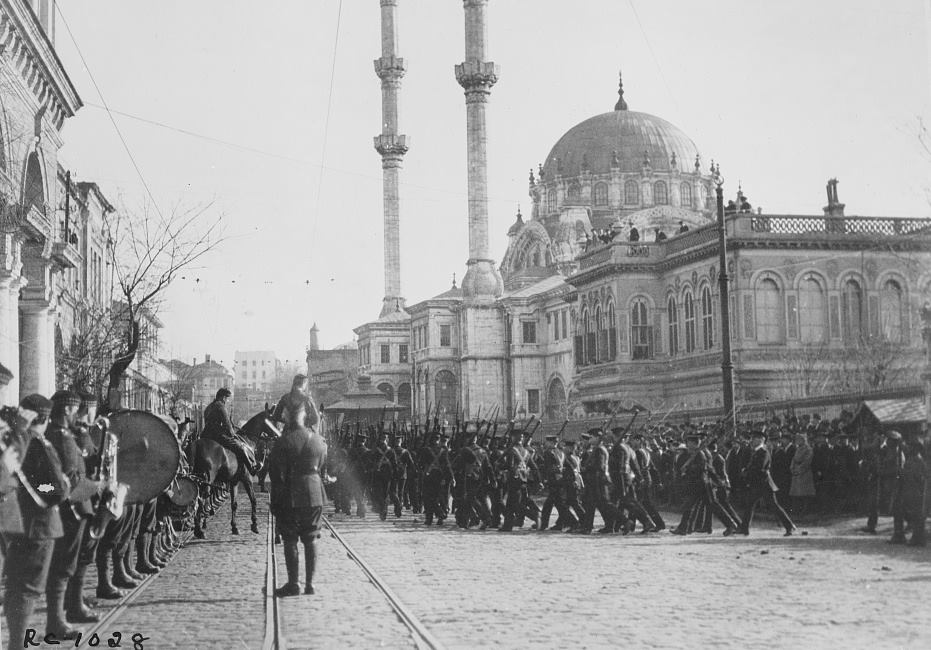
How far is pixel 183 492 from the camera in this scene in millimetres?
16344

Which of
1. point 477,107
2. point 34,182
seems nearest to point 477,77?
point 477,107

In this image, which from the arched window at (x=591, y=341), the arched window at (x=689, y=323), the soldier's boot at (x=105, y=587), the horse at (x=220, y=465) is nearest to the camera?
the soldier's boot at (x=105, y=587)

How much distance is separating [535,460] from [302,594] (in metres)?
12.7

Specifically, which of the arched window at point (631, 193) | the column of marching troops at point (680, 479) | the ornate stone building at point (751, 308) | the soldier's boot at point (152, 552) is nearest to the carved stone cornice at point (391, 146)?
the ornate stone building at point (751, 308)

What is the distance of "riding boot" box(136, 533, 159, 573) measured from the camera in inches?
538

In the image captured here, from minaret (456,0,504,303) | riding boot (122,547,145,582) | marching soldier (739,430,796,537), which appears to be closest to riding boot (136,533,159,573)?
riding boot (122,547,145,582)

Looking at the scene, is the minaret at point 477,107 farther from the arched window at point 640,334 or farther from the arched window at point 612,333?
the arched window at point 640,334

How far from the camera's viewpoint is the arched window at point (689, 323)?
48906 millimetres

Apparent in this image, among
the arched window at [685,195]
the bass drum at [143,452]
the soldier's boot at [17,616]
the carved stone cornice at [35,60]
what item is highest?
the arched window at [685,195]

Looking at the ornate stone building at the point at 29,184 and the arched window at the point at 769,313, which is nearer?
the ornate stone building at the point at 29,184

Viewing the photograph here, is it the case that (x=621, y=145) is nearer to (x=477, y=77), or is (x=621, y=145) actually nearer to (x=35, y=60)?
(x=477, y=77)

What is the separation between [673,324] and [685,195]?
49.8m

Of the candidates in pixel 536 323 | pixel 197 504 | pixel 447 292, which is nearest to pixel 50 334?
pixel 197 504

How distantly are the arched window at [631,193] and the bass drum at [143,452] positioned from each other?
89420mm
